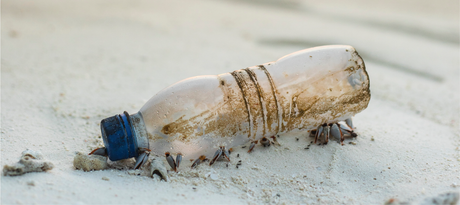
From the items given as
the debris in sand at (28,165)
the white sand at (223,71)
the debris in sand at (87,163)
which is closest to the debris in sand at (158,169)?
the white sand at (223,71)

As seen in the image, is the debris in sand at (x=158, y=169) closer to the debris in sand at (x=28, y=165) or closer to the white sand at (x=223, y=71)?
the white sand at (x=223, y=71)

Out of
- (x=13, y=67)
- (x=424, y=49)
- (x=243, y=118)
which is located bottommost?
(x=424, y=49)

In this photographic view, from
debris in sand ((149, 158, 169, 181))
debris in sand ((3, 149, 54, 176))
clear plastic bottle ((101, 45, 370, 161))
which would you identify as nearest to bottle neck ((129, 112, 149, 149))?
clear plastic bottle ((101, 45, 370, 161))

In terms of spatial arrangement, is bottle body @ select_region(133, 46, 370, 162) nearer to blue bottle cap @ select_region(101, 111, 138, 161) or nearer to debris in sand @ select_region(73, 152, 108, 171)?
blue bottle cap @ select_region(101, 111, 138, 161)

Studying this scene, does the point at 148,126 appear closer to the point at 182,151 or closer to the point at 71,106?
the point at 182,151

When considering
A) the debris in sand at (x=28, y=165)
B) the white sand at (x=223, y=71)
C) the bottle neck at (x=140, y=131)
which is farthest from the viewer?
the bottle neck at (x=140, y=131)

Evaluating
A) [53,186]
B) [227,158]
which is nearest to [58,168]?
[53,186]

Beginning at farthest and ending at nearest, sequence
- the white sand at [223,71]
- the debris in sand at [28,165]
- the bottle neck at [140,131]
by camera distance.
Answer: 1. the bottle neck at [140,131]
2. the white sand at [223,71]
3. the debris in sand at [28,165]
